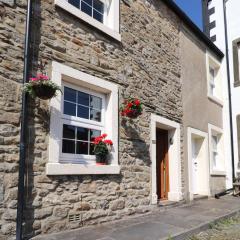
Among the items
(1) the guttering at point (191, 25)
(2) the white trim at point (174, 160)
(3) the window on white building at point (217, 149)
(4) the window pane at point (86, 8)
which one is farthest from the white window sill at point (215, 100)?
(4) the window pane at point (86, 8)

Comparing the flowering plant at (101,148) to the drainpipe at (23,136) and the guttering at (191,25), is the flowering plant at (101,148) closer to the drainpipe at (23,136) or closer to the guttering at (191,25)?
the drainpipe at (23,136)

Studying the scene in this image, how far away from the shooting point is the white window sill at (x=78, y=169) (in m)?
5.05

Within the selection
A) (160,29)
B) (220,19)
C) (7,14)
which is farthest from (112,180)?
(220,19)

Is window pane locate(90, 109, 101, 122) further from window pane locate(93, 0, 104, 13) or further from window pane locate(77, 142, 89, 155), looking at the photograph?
window pane locate(93, 0, 104, 13)

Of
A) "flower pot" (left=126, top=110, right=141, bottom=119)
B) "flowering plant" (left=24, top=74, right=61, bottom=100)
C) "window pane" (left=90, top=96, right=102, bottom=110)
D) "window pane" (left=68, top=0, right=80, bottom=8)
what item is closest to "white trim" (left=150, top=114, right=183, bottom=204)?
"flower pot" (left=126, top=110, right=141, bottom=119)

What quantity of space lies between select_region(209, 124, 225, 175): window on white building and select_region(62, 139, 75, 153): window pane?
6698 millimetres

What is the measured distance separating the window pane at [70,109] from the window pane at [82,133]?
32 centimetres

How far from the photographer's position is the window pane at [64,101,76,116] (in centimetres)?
573

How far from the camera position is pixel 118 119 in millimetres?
6637

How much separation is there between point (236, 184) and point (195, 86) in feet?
12.4

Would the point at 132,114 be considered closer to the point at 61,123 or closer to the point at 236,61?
the point at 61,123

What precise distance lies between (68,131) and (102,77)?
1.42 metres

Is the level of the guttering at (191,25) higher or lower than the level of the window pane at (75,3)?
higher

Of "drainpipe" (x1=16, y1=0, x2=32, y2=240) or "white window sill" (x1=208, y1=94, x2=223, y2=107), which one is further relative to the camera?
"white window sill" (x1=208, y1=94, x2=223, y2=107)
